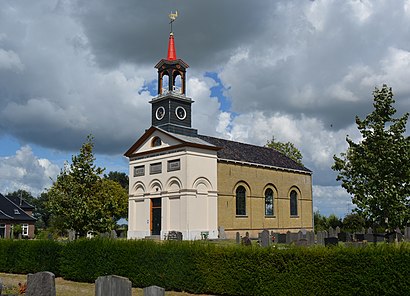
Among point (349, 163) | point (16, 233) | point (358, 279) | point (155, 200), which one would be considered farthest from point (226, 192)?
point (16, 233)

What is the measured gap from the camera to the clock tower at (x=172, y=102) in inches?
1555

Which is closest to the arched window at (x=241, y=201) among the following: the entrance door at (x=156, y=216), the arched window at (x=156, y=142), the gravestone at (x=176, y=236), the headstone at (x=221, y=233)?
the headstone at (x=221, y=233)

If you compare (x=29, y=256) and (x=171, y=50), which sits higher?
(x=171, y=50)

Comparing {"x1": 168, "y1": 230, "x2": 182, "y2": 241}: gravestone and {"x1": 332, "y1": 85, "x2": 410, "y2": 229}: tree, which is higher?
{"x1": 332, "y1": 85, "x2": 410, "y2": 229}: tree

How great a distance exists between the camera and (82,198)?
2278 cm

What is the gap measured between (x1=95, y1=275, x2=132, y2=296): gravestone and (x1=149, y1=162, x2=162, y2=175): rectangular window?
3348 cm

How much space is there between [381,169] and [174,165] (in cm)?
1969

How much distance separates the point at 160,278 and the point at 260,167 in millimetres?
29619

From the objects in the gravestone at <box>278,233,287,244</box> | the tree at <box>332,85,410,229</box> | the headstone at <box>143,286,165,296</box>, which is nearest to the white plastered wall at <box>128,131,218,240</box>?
the gravestone at <box>278,233,287,244</box>

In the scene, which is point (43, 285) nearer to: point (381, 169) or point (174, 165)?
point (381, 169)

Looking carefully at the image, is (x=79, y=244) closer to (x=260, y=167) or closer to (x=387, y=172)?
(x=387, y=172)

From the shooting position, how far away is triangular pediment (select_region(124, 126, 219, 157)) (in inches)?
1471

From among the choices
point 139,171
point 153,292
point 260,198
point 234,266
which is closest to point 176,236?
point 139,171

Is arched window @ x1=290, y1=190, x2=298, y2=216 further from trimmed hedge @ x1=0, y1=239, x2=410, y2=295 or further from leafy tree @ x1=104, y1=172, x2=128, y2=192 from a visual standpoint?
leafy tree @ x1=104, y1=172, x2=128, y2=192
